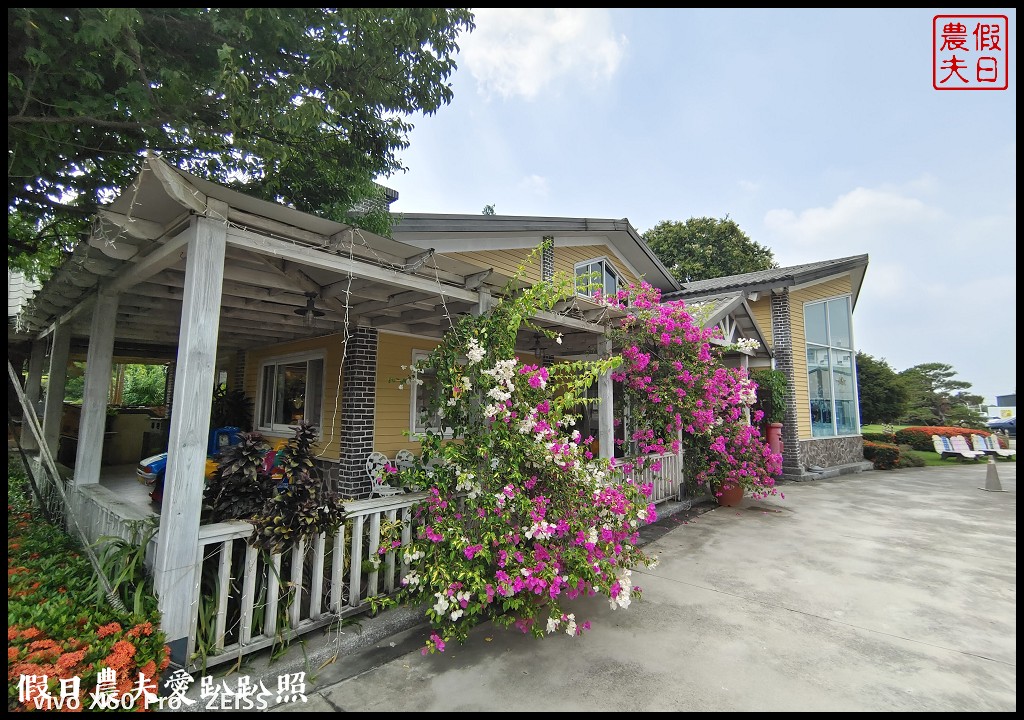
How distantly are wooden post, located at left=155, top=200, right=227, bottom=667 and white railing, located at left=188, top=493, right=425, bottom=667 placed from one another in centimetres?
11

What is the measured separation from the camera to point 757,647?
3.13 m

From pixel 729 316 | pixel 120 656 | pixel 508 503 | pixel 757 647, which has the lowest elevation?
pixel 757 647

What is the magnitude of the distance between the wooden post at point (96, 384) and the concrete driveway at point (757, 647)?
3.32 m

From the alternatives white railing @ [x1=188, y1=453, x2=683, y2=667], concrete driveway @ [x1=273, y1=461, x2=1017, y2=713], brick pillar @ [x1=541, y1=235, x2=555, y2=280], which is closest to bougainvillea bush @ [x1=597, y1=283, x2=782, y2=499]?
concrete driveway @ [x1=273, y1=461, x2=1017, y2=713]

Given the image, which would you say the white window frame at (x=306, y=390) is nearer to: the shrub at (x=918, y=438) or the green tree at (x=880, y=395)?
the shrub at (x=918, y=438)

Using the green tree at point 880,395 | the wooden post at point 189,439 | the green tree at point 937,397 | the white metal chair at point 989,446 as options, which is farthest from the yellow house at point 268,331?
A: the green tree at point 937,397

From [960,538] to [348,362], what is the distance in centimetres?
844

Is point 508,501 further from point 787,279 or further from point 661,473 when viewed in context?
point 787,279

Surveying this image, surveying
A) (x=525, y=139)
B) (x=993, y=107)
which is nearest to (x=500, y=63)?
(x=525, y=139)

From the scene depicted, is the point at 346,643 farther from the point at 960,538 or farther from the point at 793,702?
the point at 960,538

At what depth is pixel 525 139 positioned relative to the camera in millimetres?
8719

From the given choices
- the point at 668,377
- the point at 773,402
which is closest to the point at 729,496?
the point at 668,377

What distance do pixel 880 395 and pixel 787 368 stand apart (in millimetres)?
15487

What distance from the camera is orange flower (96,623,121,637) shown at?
2.24 meters
